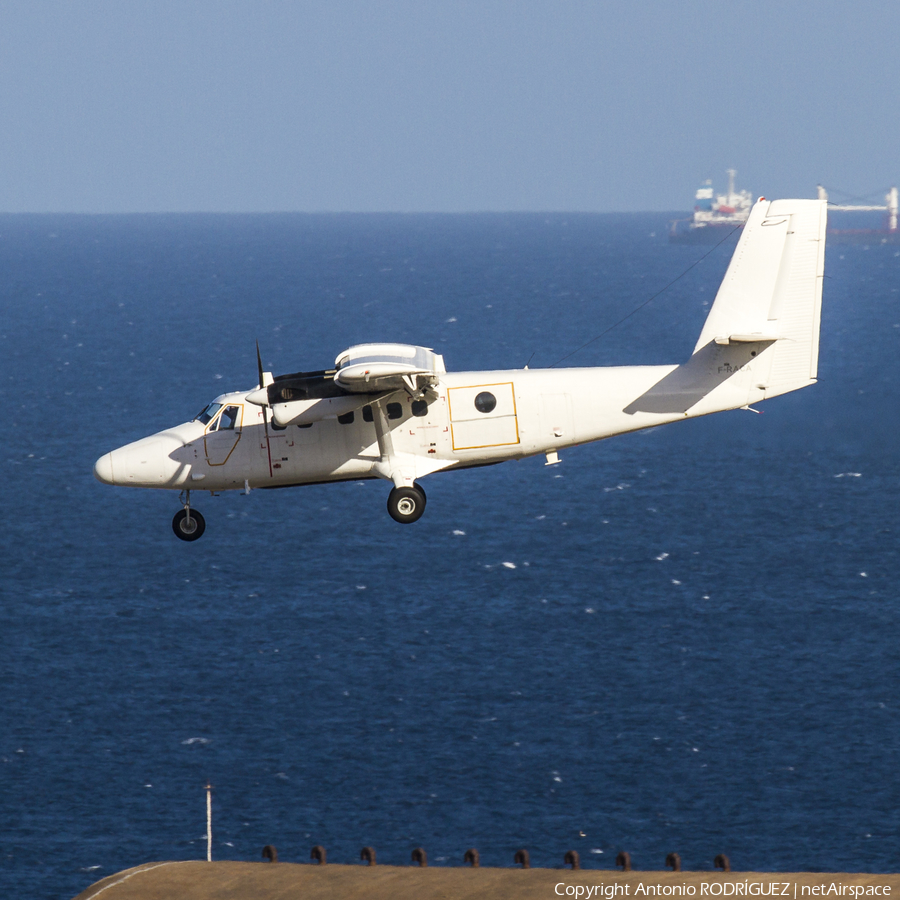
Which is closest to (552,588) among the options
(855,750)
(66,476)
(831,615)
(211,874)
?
(831,615)

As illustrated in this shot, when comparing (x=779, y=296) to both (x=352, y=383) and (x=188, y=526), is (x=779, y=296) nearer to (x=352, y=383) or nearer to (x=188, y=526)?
(x=352, y=383)

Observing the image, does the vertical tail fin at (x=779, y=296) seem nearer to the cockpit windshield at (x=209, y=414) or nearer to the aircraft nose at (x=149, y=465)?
the cockpit windshield at (x=209, y=414)

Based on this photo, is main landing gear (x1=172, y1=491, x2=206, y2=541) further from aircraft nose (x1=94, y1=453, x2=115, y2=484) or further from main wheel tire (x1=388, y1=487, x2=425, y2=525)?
main wheel tire (x1=388, y1=487, x2=425, y2=525)

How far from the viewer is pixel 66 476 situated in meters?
191

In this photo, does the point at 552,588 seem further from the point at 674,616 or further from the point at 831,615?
the point at 831,615

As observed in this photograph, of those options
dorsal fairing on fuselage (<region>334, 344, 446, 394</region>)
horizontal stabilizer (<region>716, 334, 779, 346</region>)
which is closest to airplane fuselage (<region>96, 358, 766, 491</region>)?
horizontal stabilizer (<region>716, 334, 779, 346</region>)

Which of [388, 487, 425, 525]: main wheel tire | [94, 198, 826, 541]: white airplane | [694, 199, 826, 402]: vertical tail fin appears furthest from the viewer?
[694, 199, 826, 402]: vertical tail fin

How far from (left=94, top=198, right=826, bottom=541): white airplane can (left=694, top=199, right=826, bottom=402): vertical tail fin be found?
32 millimetres

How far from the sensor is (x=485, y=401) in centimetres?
4244

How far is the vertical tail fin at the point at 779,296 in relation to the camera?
142 ft

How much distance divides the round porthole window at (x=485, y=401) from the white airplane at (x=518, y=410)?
0.03m

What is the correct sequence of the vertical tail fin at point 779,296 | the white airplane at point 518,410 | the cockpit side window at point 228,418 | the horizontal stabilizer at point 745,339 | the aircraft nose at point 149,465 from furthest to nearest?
1. the aircraft nose at point 149,465
2. the vertical tail fin at point 779,296
3. the cockpit side window at point 228,418
4. the white airplane at point 518,410
5. the horizontal stabilizer at point 745,339

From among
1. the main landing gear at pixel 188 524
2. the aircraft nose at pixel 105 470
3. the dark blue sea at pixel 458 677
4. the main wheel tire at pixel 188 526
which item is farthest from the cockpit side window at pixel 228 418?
the dark blue sea at pixel 458 677

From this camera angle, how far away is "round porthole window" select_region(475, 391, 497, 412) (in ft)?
139
